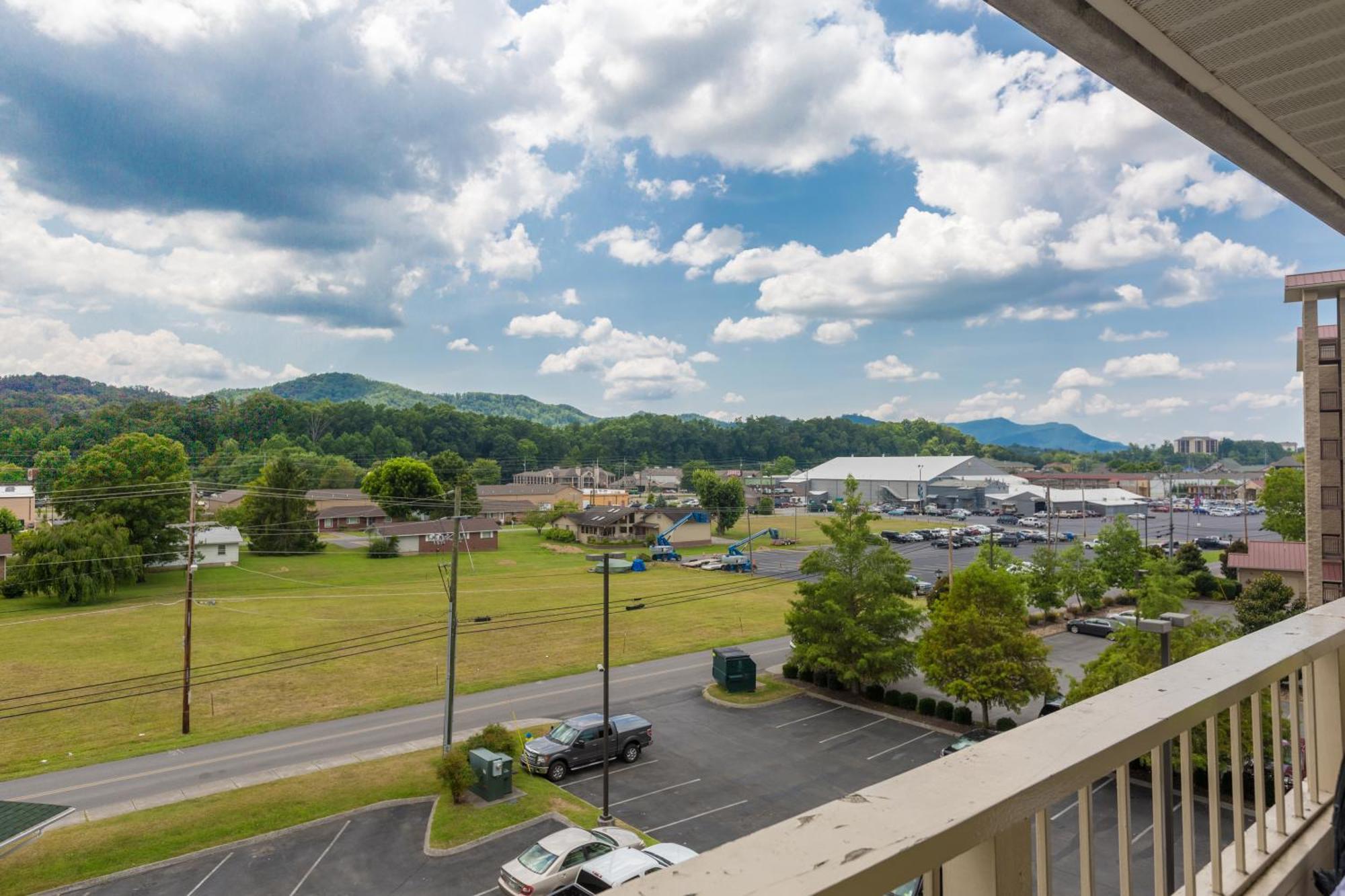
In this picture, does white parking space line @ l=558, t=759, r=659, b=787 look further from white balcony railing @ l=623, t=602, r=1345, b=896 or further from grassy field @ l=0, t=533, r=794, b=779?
white balcony railing @ l=623, t=602, r=1345, b=896

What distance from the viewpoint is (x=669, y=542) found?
5606 centimetres

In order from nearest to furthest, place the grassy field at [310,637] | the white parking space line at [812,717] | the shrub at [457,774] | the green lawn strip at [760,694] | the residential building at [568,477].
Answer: the shrub at [457,774] → the white parking space line at [812,717] → the grassy field at [310,637] → the green lawn strip at [760,694] → the residential building at [568,477]

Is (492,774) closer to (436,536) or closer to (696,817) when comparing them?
(696,817)

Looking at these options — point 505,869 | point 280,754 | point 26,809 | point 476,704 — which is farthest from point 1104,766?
point 476,704

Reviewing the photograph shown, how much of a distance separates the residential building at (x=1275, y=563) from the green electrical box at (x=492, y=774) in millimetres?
30745

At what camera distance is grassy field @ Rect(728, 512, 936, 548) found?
59312mm

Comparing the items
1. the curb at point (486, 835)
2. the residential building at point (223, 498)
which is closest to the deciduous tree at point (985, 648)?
the curb at point (486, 835)

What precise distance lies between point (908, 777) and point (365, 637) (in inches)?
1249

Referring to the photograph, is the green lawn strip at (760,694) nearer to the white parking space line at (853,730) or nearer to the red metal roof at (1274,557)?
the white parking space line at (853,730)

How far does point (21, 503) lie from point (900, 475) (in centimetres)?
8507

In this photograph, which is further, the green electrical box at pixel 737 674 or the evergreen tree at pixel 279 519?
the evergreen tree at pixel 279 519

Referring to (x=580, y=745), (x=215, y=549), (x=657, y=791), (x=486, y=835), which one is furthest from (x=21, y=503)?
(x=657, y=791)

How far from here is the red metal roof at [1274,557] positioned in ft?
101

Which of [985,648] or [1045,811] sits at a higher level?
[1045,811]
